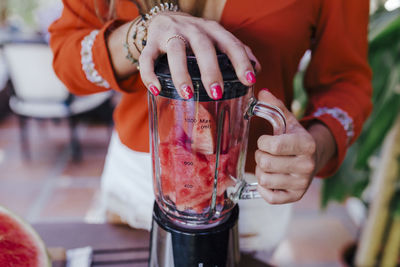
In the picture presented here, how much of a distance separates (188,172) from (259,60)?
0.25m

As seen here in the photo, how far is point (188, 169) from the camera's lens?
0.45m

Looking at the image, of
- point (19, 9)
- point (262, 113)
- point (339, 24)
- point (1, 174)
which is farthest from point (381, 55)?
point (19, 9)

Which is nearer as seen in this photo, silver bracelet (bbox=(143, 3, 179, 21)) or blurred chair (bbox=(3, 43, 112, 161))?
silver bracelet (bbox=(143, 3, 179, 21))

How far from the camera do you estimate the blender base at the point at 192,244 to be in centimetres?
48

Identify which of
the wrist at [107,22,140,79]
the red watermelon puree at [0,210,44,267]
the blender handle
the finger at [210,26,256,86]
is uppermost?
the finger at [210,26,256,86]

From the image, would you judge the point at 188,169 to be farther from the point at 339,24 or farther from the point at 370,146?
the point at 370,146

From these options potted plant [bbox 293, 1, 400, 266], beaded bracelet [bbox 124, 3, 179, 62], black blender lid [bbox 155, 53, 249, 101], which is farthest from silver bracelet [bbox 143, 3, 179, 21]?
potted plant [bbox 293, 1, 400, 266]

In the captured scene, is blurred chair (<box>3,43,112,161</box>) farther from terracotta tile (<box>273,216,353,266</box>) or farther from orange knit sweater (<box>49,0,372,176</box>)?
orange knit sweater (<box>49,0,372,176</box>)

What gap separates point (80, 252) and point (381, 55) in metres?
1.04

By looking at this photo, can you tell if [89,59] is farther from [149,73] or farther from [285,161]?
[285,161]

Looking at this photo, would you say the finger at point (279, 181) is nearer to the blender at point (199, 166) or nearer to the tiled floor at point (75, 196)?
the blender at point (199, 166)

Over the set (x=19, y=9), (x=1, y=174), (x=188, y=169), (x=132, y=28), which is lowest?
(x=1, y=174)

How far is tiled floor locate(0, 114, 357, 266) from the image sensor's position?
72.9 inches

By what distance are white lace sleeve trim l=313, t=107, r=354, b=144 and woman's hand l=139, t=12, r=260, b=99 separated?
0.96ft
